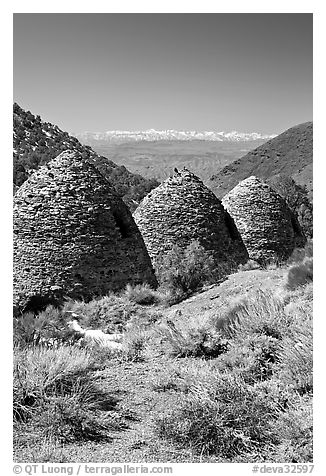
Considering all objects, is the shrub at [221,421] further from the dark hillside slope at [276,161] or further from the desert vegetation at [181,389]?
the dark hillside slope at [276,161]

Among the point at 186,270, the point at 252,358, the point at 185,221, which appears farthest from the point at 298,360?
the point at 185,221

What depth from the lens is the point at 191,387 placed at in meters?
6.26

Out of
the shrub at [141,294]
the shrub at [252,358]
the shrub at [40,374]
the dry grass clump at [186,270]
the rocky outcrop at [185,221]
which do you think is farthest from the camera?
the rocky outcrop at [185,221]

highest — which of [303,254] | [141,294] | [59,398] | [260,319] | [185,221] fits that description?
[185,221]

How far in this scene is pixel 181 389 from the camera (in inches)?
255

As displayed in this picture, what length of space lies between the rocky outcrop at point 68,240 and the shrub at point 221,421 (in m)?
6.79

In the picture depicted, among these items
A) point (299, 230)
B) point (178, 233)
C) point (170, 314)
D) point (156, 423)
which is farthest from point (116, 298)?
point (299, 230)

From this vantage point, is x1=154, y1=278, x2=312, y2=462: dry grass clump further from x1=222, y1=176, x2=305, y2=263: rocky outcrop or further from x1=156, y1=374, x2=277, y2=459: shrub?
x1=222, y1=176, x2=305, y2=263: rocky outcrop

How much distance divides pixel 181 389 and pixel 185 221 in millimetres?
9626

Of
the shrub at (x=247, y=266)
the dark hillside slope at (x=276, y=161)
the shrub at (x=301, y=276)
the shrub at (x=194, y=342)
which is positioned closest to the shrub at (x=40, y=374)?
the shrub at (x=194, y=342)

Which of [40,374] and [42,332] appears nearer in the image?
[40,374]

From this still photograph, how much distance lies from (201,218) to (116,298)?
4.84 meters

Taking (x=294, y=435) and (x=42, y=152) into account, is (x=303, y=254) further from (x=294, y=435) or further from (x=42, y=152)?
(x=42, y=152)

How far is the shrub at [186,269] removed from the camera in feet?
45.6
